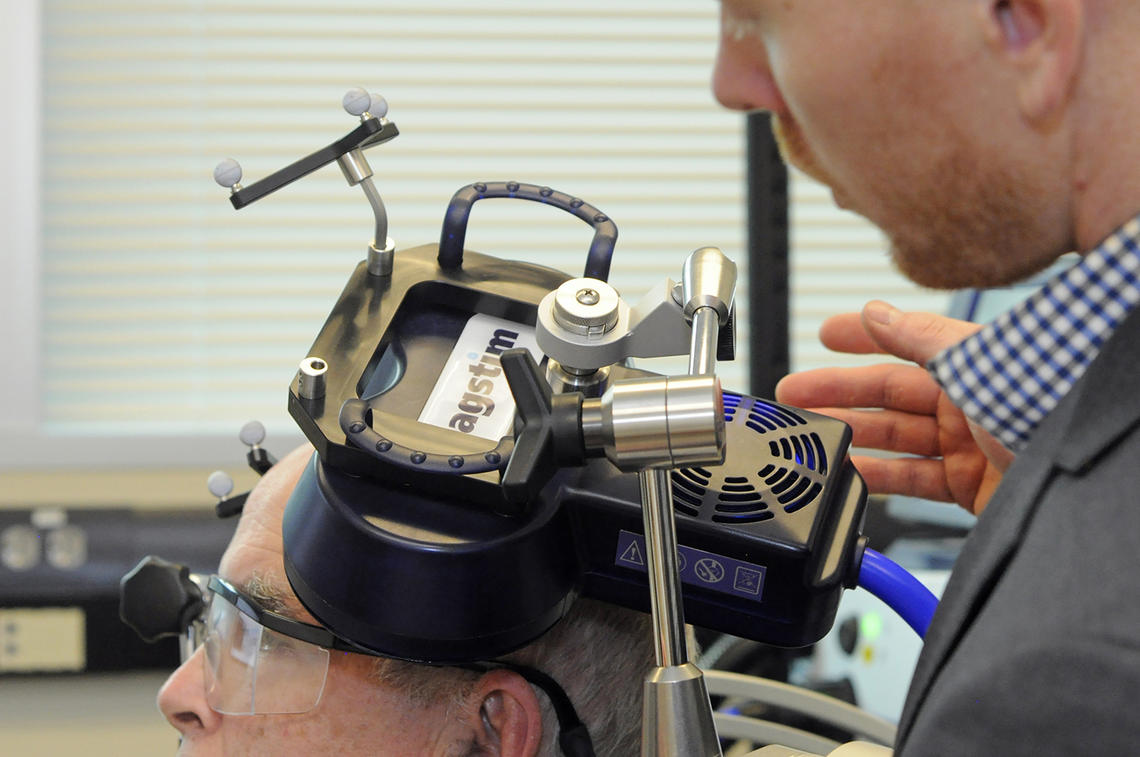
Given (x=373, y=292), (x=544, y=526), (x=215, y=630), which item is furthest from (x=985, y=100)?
(x=215, y=630)

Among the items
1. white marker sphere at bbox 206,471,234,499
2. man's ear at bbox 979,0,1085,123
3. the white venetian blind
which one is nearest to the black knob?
white marker sphere at bbox 206,471,234,499

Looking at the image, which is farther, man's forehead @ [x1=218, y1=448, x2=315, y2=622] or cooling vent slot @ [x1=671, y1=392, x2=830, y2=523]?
man's forehead @ [x1=218, y1=448, x2=315, y2=622]

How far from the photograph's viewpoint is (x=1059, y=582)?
621mm

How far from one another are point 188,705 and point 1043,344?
86 centimetres

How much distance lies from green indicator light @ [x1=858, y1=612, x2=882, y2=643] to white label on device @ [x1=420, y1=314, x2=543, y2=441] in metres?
1.11

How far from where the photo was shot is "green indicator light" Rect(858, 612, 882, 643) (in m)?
1.87

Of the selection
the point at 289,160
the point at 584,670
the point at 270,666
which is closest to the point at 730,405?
the point at 584,670

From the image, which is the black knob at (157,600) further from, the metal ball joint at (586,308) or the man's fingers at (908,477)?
the man's fingers at (908,477)

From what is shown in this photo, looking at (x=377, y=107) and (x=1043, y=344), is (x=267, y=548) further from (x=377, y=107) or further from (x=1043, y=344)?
(x=1043, y=344)

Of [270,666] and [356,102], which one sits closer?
[356,102]

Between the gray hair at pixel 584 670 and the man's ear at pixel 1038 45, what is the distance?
0.58m

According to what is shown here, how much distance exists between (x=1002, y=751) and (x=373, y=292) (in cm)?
66

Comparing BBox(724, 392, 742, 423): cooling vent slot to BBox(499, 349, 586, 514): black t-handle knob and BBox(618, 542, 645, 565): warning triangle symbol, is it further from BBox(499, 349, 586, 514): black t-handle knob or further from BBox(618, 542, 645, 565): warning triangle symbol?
BBox(499, 349, 586, 514): black t-handle knob

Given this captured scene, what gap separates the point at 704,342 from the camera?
0.75 m
